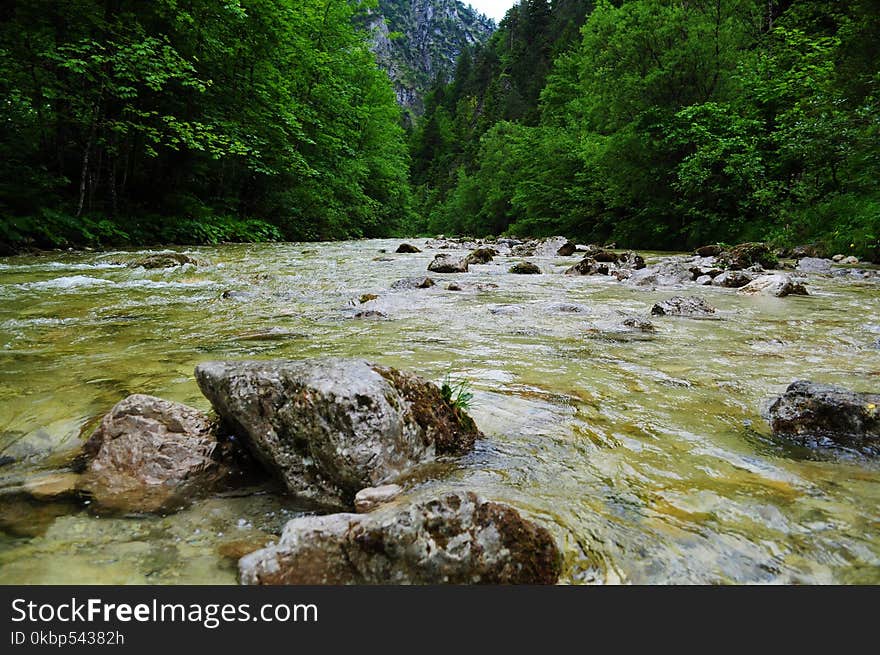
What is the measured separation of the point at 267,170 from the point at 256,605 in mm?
19518

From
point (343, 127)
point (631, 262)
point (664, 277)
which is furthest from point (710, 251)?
point (343, 127)

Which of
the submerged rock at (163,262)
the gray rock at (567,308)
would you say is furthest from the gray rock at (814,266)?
the submerged rock at (163,262)

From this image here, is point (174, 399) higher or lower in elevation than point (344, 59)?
lower

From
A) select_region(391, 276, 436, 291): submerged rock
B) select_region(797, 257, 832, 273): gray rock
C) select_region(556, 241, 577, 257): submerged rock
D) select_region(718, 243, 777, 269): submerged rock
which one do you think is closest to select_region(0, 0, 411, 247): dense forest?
select_region(391, 276, 436, 291): submerged rock

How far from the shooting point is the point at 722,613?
4.03 feet

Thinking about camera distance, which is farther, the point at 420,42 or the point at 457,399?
the point at 420,42

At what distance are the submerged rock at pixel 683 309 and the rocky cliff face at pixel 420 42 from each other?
150351mm

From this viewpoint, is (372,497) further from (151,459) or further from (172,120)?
(172,120)

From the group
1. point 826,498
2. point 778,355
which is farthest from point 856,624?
point 778,355

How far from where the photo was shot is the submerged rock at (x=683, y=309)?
19.5 ft

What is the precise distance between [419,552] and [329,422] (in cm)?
71

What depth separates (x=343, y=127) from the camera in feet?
89.5

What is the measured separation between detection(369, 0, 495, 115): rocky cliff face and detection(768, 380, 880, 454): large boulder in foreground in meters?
154

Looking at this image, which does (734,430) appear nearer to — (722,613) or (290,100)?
(722,613)
